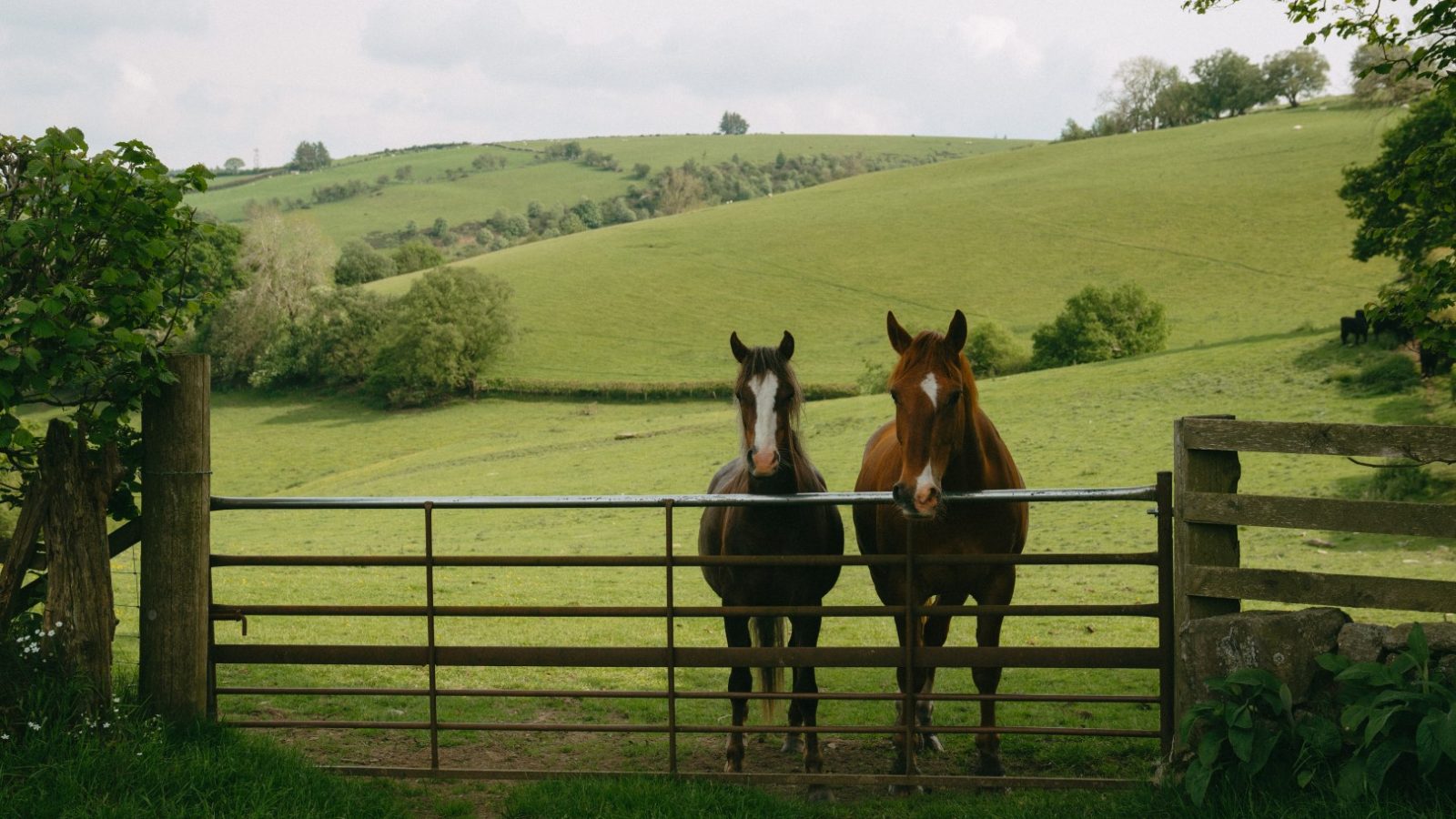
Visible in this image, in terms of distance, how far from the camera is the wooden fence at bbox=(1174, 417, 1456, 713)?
193 inches

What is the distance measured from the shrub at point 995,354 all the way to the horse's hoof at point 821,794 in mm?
42559

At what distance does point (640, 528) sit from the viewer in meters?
27.1

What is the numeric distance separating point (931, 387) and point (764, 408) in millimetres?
977

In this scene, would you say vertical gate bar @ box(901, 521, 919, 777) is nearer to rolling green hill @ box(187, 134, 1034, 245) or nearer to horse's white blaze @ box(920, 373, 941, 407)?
horse's white blaze @ box(920, 373, 941, 407)

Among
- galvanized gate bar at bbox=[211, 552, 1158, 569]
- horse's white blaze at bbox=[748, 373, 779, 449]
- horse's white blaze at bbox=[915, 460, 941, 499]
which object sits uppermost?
horse's white blaze at bbox=[748, 373, 779, 449]

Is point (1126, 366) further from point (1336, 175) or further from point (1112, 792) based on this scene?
point (1336, 175)

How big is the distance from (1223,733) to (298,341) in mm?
62578

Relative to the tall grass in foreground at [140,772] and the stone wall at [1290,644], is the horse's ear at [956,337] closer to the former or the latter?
the stone wall at [1290,644]

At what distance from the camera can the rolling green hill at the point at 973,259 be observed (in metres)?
55.9

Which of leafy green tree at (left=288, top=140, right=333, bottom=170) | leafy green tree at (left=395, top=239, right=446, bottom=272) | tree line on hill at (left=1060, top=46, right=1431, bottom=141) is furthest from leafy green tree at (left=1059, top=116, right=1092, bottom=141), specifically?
leafy green tree at (left=288, top=140, right=333, bottom=170)

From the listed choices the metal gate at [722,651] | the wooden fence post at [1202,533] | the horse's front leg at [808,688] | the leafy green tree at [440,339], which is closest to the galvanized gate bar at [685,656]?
the metal gate at [722,651]

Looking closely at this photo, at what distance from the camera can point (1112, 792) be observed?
5.46 meters

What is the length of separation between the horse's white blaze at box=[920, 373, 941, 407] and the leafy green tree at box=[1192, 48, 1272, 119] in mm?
110771

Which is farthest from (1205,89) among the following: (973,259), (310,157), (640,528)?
(310,157)
